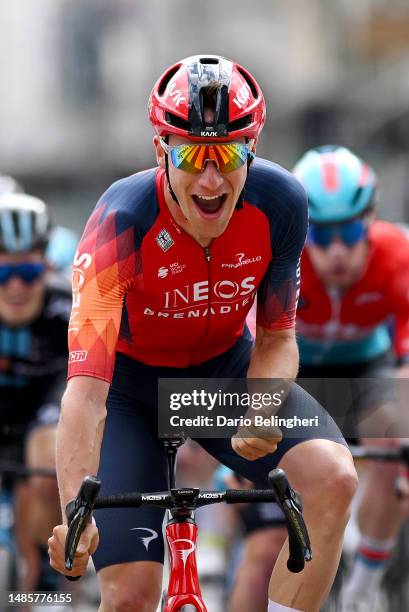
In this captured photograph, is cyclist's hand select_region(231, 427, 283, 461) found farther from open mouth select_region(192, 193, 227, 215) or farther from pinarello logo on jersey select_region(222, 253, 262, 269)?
open mouth select_region(192, 193, 227, 215)

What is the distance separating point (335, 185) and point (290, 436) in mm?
3895

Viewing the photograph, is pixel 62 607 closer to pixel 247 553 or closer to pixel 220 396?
pixel 247 553

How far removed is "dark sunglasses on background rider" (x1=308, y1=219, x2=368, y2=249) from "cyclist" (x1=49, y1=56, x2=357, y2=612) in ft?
9.25

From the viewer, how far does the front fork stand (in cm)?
557

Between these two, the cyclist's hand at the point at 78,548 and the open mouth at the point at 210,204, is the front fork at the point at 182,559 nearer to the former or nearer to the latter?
the cyclist's hand at the point at 78,548

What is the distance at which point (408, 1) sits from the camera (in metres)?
36.5

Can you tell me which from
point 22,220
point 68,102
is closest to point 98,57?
point 68,102

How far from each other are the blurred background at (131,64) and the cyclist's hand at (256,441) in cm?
2543

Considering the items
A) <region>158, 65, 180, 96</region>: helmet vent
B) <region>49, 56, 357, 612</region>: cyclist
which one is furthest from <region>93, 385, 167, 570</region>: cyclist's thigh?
<region>158, 65, 180, 96</region>: helmet vent

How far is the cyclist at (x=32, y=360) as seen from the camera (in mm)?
9703

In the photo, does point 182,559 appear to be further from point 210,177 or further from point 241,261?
point 210,177

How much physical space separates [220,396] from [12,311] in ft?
12.0

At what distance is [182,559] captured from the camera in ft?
18.6

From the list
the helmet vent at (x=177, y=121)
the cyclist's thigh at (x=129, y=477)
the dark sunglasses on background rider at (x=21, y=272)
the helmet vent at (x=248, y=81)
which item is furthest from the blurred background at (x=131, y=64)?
the helmet vent at (x=177, y=121)
